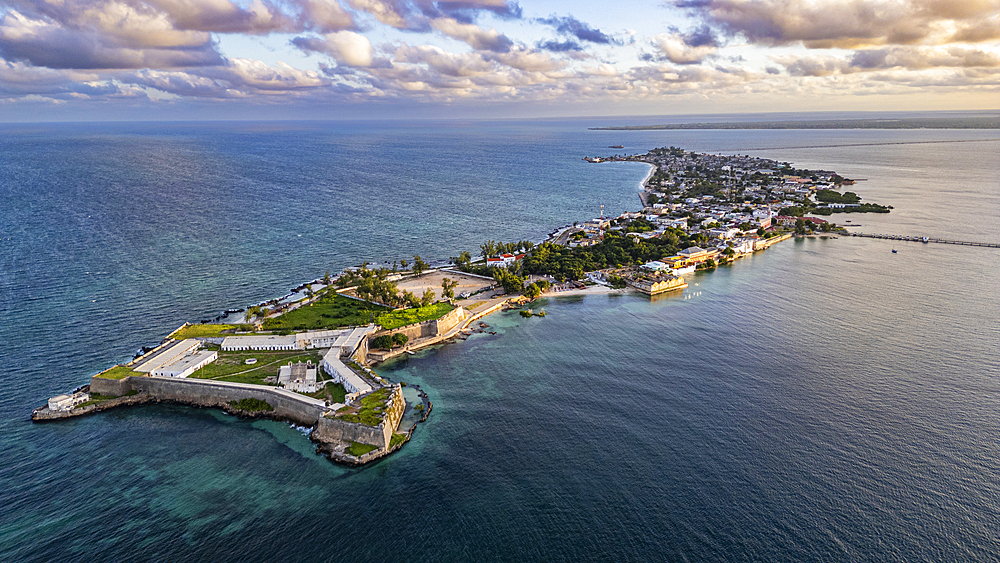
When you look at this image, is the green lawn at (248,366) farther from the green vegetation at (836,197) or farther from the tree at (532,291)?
the green vegetation at (836,197)

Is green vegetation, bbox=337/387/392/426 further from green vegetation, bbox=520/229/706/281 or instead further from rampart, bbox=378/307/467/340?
green vegetation, bbox=520/229/706/281

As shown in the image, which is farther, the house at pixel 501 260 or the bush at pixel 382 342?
the house at pixel 501 260

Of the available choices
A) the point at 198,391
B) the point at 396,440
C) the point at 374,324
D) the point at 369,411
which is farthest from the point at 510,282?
the point at 198,391

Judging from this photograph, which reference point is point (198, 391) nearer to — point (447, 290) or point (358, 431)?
point (358, 431)

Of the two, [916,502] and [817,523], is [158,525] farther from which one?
[916,502]

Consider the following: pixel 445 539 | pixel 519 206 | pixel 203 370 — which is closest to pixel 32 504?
pixel 203 370

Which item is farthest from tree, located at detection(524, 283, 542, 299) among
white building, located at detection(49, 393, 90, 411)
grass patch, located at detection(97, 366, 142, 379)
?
white building, located at detection(49, 393, 90, 411)

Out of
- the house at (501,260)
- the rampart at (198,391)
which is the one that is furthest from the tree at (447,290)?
the rampart at (198,391)
